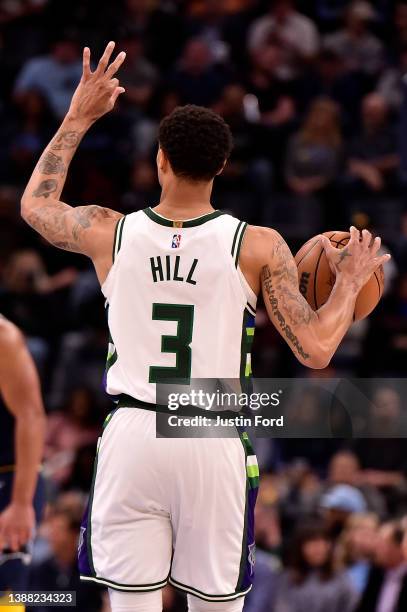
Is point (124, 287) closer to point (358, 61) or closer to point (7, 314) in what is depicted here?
point (7, 314)

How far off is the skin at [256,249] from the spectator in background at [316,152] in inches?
286

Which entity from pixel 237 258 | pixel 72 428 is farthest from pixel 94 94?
pixel 72 428

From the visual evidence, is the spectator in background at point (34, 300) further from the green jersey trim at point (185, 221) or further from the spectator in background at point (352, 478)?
the green jersey trim at point (185, 221)

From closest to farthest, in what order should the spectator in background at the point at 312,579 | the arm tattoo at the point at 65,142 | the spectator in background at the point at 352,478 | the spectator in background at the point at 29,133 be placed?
the arm tattoo at the point at 65,142, the spectator in background at the point at 312,579, the spectator in background at the point at 352,478, the spectator in background at the point at 29,133

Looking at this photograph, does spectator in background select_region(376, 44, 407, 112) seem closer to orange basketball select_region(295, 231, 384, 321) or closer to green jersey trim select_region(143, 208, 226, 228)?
orange basketball select_region(295, 231, 384, 321)

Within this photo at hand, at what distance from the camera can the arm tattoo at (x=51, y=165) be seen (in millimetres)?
4395

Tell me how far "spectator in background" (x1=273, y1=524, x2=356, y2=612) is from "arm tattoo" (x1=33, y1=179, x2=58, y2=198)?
4.42 metres

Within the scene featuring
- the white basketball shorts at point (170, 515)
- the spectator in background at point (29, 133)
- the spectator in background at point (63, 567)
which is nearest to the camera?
the white basketball shorts at point (170, 515)

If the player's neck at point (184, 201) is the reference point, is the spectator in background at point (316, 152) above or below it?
above

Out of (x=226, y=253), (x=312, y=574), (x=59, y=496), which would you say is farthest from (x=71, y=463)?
(x=226, y=253)

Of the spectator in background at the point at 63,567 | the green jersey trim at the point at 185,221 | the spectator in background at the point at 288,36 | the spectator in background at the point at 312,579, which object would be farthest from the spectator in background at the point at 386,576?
the spectator in background at the point at 288,36

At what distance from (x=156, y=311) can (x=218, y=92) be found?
29.0 feet

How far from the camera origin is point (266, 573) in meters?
8.22

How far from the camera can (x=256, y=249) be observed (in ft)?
13.4
